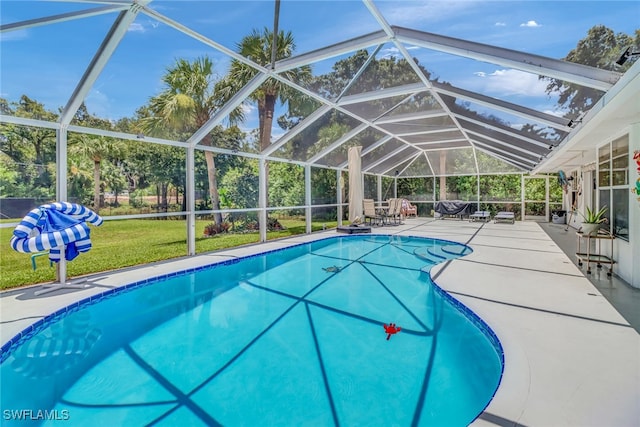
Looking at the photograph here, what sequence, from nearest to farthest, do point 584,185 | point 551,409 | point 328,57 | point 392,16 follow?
point 551,409
point 392,16
point 328,57
point 584,185

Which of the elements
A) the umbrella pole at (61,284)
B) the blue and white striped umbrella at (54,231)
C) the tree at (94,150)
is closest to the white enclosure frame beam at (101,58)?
the blue and white striped umbrella at (54,231)

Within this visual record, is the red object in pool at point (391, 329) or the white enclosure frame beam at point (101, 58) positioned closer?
the red object in pool at point (391, 329)

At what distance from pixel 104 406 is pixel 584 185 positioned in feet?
47.8

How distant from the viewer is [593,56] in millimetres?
3506

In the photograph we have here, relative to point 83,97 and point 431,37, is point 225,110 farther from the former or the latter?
point 431,37

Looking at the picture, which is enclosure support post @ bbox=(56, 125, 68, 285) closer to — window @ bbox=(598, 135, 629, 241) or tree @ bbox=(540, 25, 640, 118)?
tree @ bbox=(540, 25, 640, 118)

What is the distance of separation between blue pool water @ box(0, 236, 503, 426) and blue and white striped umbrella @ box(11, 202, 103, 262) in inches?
40.9

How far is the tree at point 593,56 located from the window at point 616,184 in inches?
57.7

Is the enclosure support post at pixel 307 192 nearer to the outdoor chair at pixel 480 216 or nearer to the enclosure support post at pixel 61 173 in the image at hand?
the enclosure support post at pixel 61 173

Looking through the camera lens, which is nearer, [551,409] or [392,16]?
[551,409]

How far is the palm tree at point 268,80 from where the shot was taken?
5.27 meters

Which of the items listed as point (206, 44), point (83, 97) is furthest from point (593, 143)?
point (83, 97)

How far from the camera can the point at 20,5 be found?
11.8 feet

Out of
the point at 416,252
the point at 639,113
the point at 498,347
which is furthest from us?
the point at 416,252
